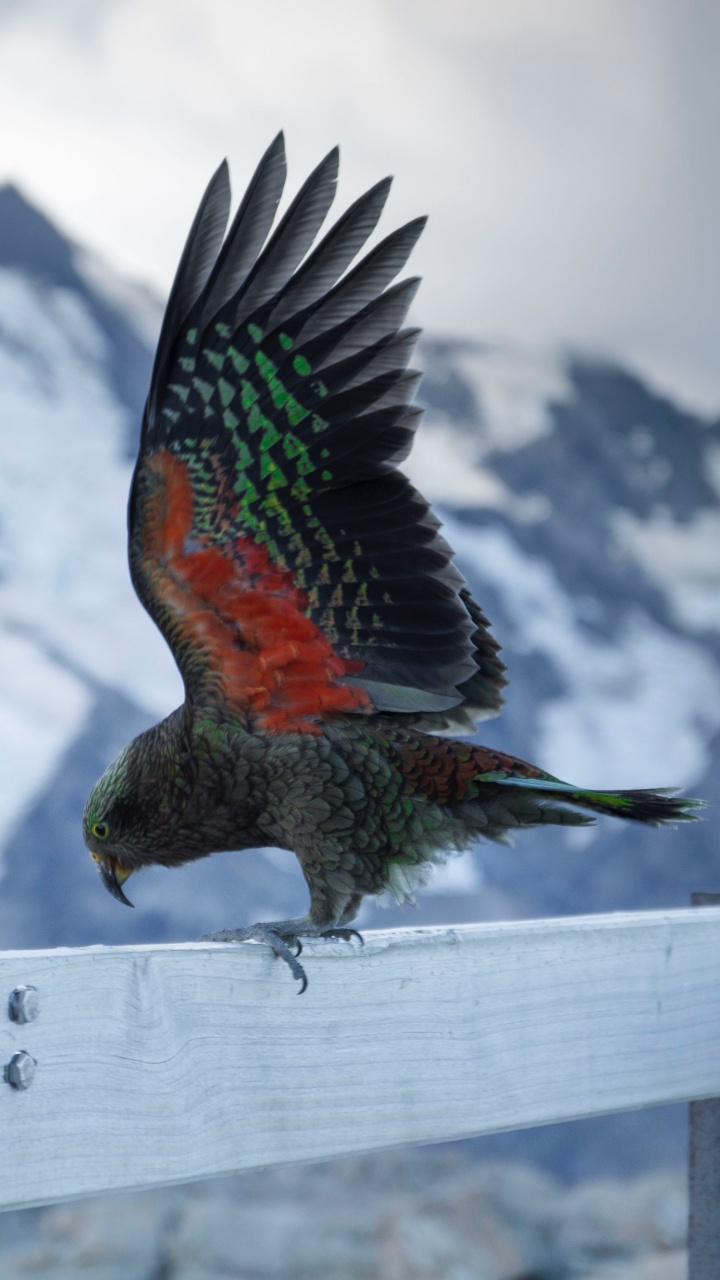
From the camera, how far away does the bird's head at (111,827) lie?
1831 millimetres

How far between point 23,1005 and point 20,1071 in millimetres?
44

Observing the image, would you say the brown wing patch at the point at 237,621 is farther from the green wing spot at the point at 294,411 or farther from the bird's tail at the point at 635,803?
the bird's tail at the point at 635,803

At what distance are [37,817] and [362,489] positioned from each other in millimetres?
2712

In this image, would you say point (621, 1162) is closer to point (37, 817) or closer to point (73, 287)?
point (37, 817)

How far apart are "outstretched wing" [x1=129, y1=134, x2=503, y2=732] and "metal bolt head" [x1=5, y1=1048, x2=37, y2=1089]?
869 millimetres

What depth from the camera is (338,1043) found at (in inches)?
42.0

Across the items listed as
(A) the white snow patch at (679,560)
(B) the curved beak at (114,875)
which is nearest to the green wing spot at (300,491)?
(B) the curved beak at (114,875)

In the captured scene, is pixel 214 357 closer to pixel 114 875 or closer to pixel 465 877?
pixel 114 875

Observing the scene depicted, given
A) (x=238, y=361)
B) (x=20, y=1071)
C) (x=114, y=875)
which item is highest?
(x=238, y=361)

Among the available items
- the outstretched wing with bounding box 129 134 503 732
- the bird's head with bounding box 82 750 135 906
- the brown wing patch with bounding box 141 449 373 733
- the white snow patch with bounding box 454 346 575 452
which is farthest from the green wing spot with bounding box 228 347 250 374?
the white snow patch with bounding box 454 346 575 452

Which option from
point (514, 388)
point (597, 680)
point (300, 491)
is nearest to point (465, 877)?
point (597, 680)

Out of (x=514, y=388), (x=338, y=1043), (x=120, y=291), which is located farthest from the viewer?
(x=514, y=388)

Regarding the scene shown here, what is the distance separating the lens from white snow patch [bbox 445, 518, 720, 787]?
458 centimetres

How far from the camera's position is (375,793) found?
64.6 inches
